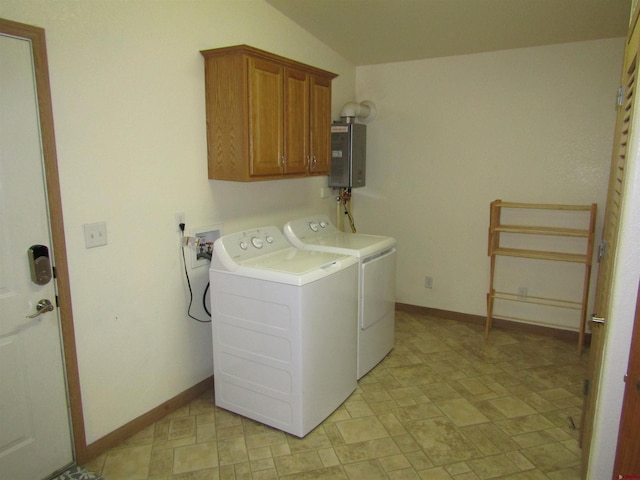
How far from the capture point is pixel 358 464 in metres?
2.18

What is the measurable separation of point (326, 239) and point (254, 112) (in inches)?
Result: 44.7

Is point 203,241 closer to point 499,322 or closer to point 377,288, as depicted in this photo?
point 377,288

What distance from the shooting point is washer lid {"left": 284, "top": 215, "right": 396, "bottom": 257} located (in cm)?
289

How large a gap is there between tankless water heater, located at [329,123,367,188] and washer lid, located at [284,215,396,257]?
614mm

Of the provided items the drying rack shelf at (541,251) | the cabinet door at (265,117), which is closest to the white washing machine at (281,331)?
the cabinet door at (265,117)

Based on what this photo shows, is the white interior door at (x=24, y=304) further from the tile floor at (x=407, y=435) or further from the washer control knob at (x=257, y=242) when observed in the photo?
the washer control knob at (x=257, y=242)

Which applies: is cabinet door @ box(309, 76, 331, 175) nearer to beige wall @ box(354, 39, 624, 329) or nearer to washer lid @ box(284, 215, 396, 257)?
washer lid @ box(284, 215, 396, 257)

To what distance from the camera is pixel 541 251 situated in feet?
12.1

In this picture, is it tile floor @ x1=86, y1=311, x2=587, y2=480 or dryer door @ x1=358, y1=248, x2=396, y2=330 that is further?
dryer door @ x1=358, y1=248, x2=396, y2=330

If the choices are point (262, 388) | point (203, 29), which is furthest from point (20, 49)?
point (262, 388)

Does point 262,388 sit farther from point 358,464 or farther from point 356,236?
point 356,236

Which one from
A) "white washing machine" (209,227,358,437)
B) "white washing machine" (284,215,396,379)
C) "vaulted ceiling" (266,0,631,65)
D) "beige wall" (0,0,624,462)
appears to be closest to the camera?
"beige wall" (0,0,624,462)

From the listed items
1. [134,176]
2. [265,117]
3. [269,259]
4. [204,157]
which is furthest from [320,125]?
[134,176]

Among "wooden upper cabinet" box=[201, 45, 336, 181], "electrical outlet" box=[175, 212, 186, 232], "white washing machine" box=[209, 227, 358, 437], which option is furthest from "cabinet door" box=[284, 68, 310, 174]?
"electrical outlet" box=[175, 212, 186, 232]
